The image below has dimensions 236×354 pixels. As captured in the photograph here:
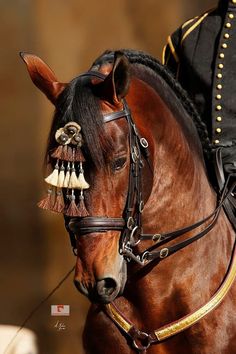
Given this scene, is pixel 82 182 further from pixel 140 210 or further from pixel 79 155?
pixel 140 210

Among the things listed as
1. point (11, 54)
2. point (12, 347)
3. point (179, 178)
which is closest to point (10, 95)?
point (11, 54)

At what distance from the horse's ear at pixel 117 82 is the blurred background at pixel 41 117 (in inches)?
78.5

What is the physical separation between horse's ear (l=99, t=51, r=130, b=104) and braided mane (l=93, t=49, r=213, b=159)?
0.16 m

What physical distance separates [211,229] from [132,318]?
0.37m

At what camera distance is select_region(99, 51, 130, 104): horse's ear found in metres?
1.98

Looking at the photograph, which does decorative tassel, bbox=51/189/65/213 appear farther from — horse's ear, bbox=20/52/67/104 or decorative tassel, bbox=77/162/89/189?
horse's ear, bbox=20/52/67/104

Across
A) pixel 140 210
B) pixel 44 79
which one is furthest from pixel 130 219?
pixel 44 79

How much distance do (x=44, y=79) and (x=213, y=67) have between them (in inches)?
28.1

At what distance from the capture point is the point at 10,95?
4.04m

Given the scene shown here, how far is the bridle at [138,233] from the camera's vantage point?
79.8 inches

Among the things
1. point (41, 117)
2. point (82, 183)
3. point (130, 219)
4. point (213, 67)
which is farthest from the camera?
point (41, 117)

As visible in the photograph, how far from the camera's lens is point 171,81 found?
2373 mm

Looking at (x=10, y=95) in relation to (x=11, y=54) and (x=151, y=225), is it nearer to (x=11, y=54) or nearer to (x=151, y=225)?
(x=11, y=54)

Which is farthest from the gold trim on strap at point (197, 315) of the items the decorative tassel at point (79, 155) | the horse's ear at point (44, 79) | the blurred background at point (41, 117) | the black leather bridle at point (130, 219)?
the blurred background at point (41, 117)
